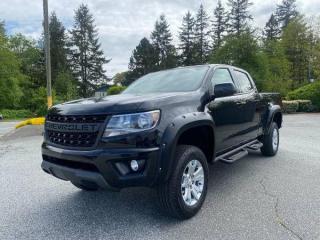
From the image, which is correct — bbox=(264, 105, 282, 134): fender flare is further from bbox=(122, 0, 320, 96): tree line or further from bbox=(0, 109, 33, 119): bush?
bbox=(0, 109, 33, 119): bush

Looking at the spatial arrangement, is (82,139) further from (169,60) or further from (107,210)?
(169,60)

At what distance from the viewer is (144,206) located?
3969 millimetres

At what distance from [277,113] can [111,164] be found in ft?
15.7

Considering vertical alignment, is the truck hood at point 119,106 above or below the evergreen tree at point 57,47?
below

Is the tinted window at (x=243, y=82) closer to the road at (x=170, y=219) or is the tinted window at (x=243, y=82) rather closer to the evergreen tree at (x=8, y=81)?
the road at (x=170, y=219)

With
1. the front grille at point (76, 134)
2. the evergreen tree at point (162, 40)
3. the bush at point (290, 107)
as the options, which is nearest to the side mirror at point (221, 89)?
the front grille at point (76, 134)

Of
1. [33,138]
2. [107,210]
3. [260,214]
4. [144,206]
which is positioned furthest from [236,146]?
[33,138]

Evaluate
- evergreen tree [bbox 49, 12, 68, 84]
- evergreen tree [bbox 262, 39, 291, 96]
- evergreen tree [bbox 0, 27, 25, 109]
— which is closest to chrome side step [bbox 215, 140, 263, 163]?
evergreen tree [bbox 262, 39, 291, 96]

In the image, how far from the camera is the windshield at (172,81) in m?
4.19

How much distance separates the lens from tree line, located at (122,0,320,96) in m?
28.6

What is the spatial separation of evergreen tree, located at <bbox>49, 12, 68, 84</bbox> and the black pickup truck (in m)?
43.8

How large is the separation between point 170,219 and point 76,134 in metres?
1.39

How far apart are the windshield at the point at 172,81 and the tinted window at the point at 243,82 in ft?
3.39

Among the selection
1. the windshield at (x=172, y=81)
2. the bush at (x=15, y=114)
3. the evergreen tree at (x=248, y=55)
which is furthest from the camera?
the bush at (x=15, y=114)
